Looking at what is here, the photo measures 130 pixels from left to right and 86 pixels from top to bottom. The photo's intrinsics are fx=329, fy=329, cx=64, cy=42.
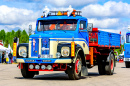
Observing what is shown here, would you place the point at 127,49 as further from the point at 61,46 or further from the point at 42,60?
the point at 42,60

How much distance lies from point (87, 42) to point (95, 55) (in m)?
1.95

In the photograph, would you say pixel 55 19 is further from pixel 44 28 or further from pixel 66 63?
pixel 66 63

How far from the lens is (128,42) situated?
31328 mm

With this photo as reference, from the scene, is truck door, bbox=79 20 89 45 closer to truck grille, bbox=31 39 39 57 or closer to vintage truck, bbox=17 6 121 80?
vintage truck, bbox=17 6 121 80

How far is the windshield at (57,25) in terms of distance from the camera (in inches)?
634

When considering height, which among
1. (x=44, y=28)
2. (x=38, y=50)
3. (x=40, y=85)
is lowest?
(x=40, y=85)

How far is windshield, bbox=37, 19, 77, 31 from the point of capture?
1609 centimetres

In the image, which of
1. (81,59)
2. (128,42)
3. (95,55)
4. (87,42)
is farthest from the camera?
(128,42)

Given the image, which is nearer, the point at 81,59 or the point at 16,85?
the point at 16,85

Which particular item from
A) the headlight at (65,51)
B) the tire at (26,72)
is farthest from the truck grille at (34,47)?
the headlight at (65,51)

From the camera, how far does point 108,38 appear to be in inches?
774

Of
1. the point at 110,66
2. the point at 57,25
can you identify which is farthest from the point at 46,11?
the point at 110,66

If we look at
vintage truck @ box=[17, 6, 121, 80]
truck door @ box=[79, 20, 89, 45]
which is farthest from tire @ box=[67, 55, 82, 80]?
truck door @ box=[79, 20, 89, 45]

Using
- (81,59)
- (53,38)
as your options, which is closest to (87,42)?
(81,59)
